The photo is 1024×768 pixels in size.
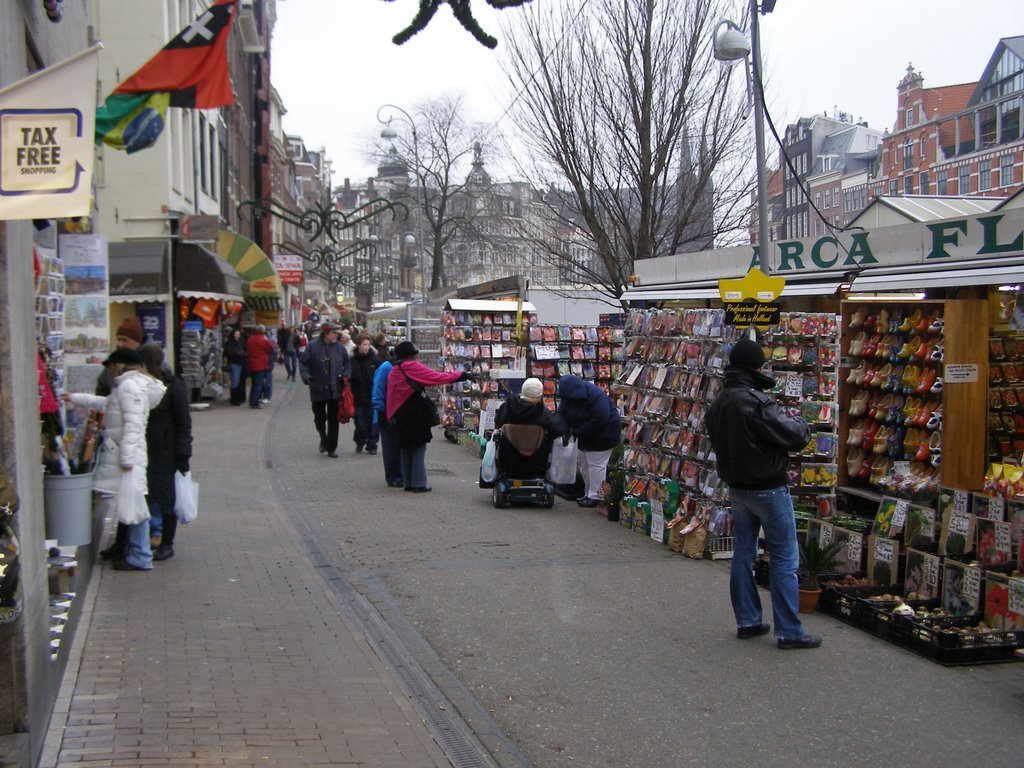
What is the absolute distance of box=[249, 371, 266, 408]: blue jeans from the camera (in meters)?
22.7

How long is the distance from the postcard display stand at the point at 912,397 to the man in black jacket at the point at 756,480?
2.53 metres

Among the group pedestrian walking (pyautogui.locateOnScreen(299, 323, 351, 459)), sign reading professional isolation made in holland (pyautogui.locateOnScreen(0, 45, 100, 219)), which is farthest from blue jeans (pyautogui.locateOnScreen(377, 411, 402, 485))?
sign reading professional isolation made in holland (pyautogui.locateOnScreen(0, 45, 100, 219))

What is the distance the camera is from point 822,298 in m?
11.6

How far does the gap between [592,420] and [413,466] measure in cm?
240

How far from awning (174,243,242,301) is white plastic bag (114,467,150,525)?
45.5 feet

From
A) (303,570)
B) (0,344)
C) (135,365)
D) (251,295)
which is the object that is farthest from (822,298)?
(251,295)

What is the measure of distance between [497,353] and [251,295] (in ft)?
41.4

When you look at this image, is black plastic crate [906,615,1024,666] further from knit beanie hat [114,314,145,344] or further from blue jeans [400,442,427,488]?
blue jeans [400,442,427,488]

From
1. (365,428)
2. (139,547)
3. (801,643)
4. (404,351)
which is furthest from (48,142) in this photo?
(365,428)

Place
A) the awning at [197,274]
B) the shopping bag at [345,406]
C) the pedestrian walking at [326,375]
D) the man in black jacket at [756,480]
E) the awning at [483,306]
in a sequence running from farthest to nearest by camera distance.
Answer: the awning at [197,274], the awning at [483,306], the shopping bag at [345,406], the pedestrian walking at [326,375], the man in black jacket at [756,480]

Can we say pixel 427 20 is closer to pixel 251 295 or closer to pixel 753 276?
pixel 753 276

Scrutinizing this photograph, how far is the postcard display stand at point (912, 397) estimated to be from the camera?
29.4 ft

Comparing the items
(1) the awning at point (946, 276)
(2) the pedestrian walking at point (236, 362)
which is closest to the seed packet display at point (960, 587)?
(1) the awning at point (946, 276)

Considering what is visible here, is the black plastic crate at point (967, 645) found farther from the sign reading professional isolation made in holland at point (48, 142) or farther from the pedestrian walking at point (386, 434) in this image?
the pedestrian walking at point (386, 434)
